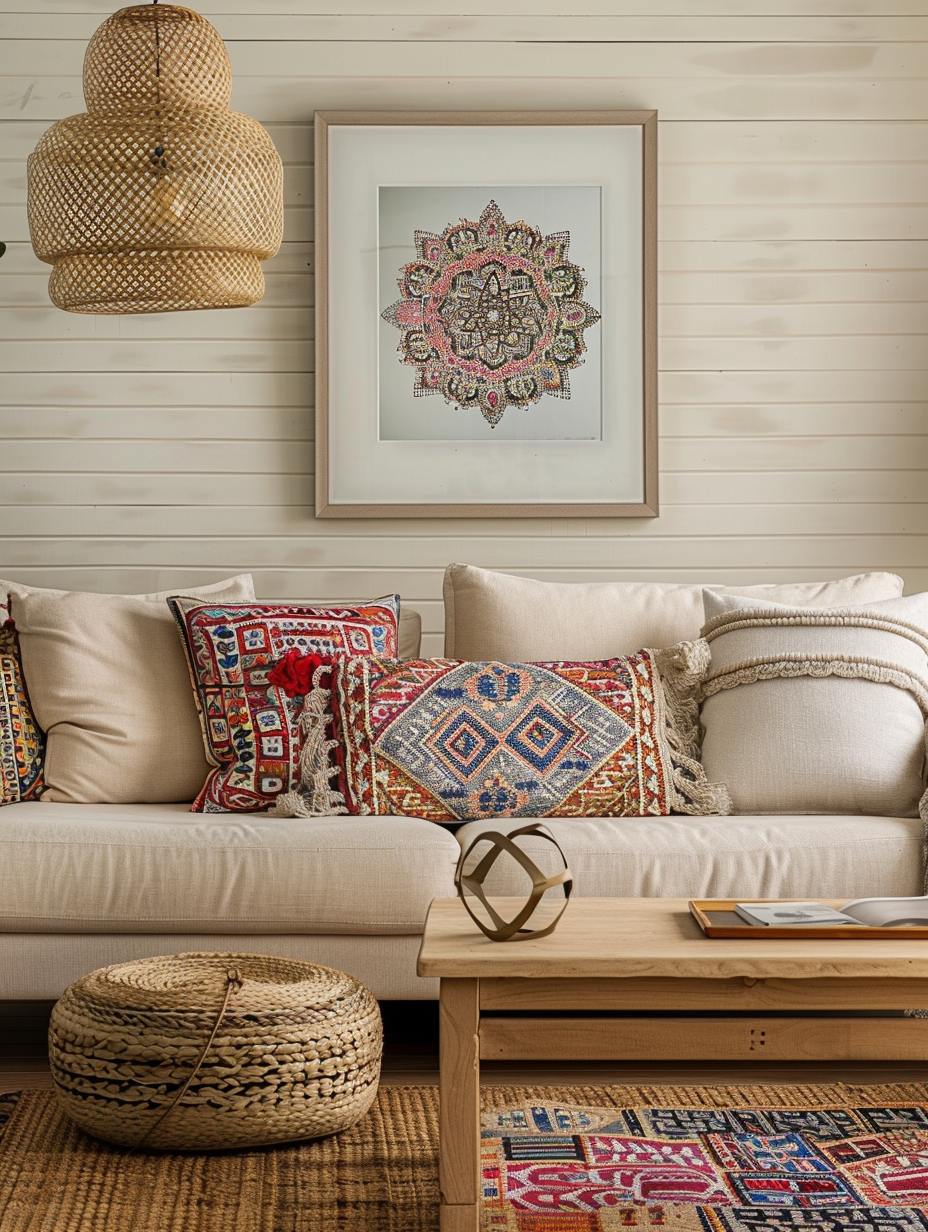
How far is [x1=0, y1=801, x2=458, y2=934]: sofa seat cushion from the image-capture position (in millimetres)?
2318

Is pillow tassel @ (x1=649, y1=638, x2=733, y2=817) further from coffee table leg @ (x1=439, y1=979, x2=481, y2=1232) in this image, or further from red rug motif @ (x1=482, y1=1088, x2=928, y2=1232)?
coffee table leg @ (x1=439, y1=979, x2=481, y2=1232)

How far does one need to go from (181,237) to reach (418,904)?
1.23 metres

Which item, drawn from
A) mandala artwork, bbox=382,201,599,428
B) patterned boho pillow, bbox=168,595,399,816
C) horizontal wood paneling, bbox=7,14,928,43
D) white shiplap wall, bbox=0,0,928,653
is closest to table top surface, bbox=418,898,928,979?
patterned boho pillow, bbox=168,595,399,816

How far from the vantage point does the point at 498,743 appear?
2.62 metres

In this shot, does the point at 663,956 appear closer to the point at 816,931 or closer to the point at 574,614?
the point at 816,931

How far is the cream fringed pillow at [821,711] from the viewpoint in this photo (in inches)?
102

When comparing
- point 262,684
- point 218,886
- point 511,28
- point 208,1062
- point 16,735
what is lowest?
point 208,1062

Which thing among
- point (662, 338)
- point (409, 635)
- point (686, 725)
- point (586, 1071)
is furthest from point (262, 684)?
point (662, 338)

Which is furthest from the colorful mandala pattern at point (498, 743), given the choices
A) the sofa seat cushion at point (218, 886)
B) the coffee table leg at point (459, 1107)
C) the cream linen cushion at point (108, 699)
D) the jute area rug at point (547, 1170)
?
the coffee table leg at point (459, 1107)

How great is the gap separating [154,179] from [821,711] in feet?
5.35

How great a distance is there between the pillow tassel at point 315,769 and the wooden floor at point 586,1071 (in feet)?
1.61

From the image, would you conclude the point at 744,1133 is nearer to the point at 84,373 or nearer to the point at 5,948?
the point at 5,948

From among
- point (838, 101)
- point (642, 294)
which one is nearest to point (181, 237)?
point (642, 294)

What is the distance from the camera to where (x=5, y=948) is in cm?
233
